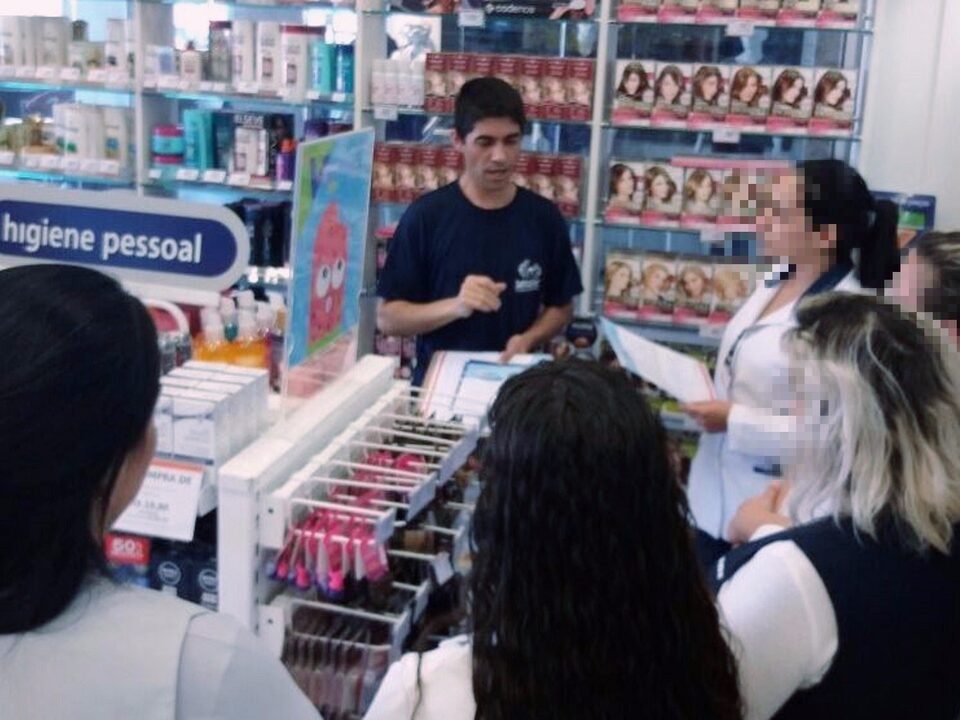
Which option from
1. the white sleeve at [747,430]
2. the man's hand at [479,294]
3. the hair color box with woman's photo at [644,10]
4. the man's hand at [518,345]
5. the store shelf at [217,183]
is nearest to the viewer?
the white sleeve at [747,430]

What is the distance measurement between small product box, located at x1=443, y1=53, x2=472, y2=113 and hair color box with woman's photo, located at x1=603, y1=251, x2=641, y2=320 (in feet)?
3.01

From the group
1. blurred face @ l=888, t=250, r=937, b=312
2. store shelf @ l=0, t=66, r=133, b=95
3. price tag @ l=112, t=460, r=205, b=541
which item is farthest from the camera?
store shelf @ l=0, t=66, r=133, b=95

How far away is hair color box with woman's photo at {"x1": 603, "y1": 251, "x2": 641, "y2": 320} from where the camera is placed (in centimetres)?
454

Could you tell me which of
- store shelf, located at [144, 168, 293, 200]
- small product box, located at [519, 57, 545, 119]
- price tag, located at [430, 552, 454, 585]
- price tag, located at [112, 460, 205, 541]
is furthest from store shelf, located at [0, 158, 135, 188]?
price tag, located at [430, 552, 454, 585]

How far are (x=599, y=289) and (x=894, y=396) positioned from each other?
3.27m

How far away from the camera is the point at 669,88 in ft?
14.6

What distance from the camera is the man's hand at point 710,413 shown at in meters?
2.76

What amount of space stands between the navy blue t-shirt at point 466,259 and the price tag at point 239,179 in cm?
190

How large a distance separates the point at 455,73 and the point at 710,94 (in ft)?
3.38

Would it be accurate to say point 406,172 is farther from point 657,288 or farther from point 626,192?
point 657,288

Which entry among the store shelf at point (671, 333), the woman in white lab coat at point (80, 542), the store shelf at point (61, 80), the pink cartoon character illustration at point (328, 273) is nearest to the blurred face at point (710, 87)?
the store shelf at point (671, 333)

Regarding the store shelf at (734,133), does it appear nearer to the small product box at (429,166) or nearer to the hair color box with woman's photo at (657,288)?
the hair color box with woman's photo at (657,288)

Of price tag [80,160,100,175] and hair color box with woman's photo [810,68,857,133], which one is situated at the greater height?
hair color box with woman's photo [810,68,857,133]

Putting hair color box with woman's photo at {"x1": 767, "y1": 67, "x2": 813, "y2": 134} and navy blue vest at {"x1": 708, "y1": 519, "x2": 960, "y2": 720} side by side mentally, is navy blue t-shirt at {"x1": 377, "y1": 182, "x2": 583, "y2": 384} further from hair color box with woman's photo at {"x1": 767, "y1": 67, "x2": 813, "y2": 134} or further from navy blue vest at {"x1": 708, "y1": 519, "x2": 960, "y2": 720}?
navy blue vest at {"x1": 708, "y1": 519, "x2": 960, "y2": 720}
